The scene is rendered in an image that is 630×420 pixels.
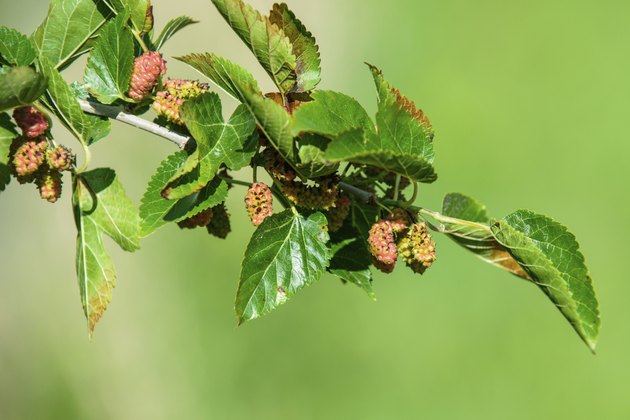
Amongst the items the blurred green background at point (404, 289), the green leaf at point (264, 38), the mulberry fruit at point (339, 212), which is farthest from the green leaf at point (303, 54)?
the blurred green background at point (404, 289)

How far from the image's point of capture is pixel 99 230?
770mm

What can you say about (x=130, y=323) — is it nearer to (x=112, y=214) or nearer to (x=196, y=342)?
(x=196, y=342)

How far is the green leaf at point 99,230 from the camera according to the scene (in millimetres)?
759

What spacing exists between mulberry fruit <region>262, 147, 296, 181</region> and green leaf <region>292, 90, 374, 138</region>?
0.23 ft

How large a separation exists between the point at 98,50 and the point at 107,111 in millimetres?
63

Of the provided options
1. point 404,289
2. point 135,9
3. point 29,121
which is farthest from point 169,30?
point 404,289

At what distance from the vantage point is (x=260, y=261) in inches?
26.9

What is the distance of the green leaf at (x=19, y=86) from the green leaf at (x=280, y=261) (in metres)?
0.23

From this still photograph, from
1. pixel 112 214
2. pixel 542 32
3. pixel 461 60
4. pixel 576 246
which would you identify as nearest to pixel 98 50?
pixel 112 214

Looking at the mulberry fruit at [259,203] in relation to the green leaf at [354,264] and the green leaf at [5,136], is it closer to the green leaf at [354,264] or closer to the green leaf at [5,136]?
the green leaf at [354,264]

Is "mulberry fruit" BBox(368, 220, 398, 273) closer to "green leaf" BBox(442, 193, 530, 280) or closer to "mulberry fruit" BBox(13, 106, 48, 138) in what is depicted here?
"green leaf" BBox(442, 193, 530, 280)

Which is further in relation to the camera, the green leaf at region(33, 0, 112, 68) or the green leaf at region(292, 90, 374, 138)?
the green leaf at region(33, 0, 112, 68)

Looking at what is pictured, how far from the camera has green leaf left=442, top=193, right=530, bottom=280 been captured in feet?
2.33

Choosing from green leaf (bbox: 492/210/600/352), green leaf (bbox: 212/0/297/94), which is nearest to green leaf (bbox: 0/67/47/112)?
green leaf (bbox: 212/0/297/94)
